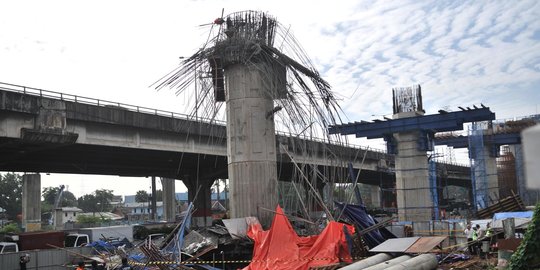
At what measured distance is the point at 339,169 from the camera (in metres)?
18.7

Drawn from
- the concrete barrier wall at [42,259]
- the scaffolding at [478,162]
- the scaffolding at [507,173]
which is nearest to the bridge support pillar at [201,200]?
the scaffolding at [478,162]

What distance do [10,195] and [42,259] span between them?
352ft

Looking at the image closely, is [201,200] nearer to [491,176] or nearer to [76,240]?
[76,240]

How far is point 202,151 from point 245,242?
2137cm

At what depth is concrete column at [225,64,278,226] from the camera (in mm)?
16906

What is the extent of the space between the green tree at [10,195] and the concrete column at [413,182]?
334ft

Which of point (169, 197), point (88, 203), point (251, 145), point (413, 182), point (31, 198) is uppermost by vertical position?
point (251, 145)

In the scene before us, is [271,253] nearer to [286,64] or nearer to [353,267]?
[353,267]

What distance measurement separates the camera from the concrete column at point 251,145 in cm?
1691

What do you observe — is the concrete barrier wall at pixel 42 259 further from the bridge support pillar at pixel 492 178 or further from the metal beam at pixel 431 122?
the bridge support pillar at pixel 492 178

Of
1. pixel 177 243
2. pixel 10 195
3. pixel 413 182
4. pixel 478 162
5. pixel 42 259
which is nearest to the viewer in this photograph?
pixel 177 243

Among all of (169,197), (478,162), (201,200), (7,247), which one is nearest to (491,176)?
(478,162)

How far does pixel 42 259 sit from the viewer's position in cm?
1875

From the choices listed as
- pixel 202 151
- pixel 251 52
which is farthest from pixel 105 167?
pixel 251 52
